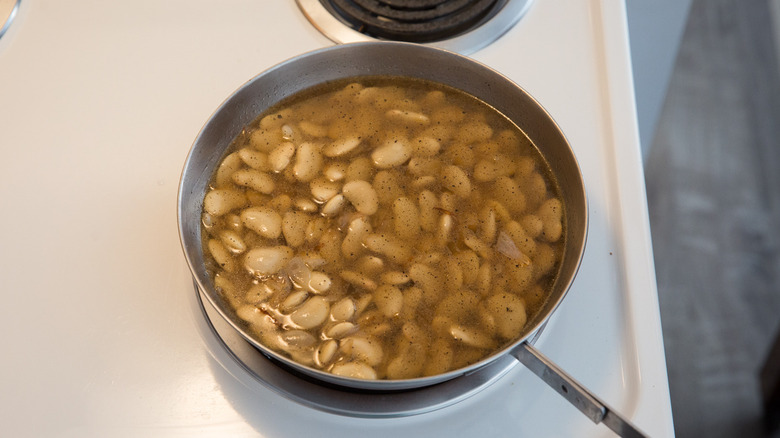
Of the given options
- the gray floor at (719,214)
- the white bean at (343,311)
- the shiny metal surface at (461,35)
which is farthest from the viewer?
the gray floor at (719,214)

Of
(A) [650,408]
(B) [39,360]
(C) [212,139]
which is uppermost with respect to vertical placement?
(C) [212,139]

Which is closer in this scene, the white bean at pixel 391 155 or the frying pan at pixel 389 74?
the frying pan at pixel 389 74

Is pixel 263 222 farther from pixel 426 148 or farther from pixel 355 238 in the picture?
pixel 426 148

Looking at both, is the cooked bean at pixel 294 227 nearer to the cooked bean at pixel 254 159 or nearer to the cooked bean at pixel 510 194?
the cooked bean at pixel 254 159

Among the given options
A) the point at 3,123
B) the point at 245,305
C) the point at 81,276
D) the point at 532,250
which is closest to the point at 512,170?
the point at 532,250

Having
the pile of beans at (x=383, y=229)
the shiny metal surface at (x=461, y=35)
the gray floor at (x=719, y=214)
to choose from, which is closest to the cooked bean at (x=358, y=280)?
the pile of beans at (x=383, y=229)

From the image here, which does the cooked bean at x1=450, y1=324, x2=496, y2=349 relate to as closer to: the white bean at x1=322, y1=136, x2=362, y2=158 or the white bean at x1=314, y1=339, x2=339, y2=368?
the white bean at x1=314, y1=339, x2=339, y2=368

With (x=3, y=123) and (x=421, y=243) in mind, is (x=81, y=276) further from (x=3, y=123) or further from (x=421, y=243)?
(x=421, y=243)
